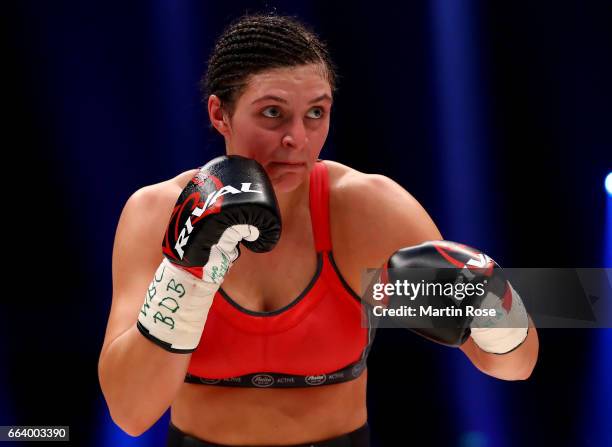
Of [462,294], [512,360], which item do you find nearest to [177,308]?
[462,294]

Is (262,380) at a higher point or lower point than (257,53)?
lower

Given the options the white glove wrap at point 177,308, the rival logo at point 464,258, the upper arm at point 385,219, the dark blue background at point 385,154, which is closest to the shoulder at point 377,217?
the upper arm at point 385,219

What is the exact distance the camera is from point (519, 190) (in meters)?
2.49

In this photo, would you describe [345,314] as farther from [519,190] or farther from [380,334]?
[519,190]

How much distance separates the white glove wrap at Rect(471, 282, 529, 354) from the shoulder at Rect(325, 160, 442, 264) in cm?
25

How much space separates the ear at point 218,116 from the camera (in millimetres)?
1494

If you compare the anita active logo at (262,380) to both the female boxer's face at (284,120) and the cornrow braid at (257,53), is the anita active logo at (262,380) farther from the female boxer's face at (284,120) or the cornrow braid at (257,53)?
the cornrow braid at (257,53)

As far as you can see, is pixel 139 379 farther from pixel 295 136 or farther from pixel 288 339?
pixel 295 136

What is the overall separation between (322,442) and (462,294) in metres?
0.45

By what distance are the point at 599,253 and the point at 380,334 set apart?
2.35 feet

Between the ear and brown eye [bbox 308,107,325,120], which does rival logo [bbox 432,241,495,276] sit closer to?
brown eye [bbox 308,107,325,120]

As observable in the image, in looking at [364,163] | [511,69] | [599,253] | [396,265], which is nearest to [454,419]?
[599,253]

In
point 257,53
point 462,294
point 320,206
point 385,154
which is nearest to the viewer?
point 462,294

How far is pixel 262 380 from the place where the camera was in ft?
4.71
